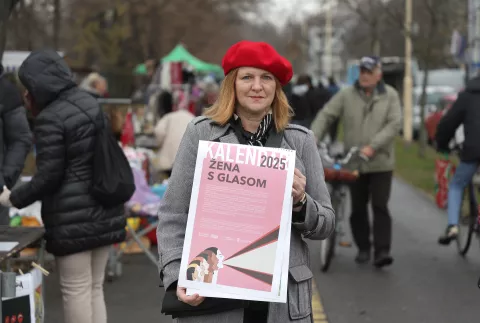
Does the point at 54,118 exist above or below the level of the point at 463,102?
above

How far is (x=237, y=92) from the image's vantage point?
136 inches

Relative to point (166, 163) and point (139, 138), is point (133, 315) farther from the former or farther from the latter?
point (139, 138)

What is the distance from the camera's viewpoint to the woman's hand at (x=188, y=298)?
321cm

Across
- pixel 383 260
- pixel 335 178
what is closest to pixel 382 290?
pixel 383 260

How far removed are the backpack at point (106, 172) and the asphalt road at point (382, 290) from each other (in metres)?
1.83

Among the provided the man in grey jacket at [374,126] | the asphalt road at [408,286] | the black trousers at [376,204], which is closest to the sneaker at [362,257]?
the asphalt road at [408,286]

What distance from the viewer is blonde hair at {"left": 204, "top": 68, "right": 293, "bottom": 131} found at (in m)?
3.45

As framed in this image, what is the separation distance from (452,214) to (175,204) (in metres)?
6.00

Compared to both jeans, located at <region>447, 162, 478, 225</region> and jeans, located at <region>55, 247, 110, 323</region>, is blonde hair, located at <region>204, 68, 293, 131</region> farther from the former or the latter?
jeans, located at <region>447, 162, 478, 225</region>

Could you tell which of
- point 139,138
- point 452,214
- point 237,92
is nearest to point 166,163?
point 139,138

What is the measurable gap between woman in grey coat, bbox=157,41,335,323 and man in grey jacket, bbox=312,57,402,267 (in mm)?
5175

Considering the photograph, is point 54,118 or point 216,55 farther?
point 216,55

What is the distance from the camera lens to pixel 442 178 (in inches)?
480

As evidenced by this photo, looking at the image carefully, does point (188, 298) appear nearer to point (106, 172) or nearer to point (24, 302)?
point (24, 302)
